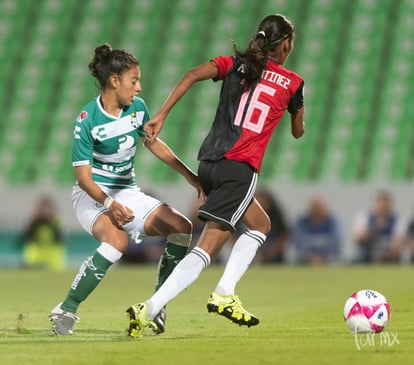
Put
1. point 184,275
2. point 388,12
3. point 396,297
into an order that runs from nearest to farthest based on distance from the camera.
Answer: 1. point 184,275
2. point 396,297
3. point 388,12

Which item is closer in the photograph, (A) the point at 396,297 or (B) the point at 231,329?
(B) the point at 231,329

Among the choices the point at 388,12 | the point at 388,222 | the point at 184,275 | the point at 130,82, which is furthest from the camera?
the point at 388,12

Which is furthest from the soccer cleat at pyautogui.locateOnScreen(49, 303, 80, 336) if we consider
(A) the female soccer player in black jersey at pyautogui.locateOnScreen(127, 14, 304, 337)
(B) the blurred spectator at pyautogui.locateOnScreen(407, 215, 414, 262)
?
(B) the blurred spectator at pyautogui.locateOnScreen(407, 215, 414, 262)

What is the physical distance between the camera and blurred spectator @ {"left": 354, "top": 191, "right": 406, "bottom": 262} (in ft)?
48.8

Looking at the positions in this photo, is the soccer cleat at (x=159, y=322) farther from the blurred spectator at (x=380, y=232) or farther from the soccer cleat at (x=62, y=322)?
the blurred spectator at (x=380, y=232)

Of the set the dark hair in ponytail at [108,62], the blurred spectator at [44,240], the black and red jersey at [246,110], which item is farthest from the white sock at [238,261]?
the blurred spectator at [44,240]

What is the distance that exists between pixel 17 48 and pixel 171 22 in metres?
3.16

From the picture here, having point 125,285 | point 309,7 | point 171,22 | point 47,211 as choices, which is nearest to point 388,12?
point 309,7

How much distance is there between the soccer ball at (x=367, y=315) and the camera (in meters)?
6.22

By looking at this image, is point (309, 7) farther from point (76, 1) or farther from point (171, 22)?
point (76, 1)

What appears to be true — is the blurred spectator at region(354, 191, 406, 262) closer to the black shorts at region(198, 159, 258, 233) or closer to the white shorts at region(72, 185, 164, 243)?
the white shorts at region(72, 185, 164, 243)

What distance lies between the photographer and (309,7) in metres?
21.1

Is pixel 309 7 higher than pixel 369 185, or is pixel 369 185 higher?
pixel 309 7

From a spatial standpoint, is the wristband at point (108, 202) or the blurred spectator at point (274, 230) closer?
the wristband at point (108, 202)
